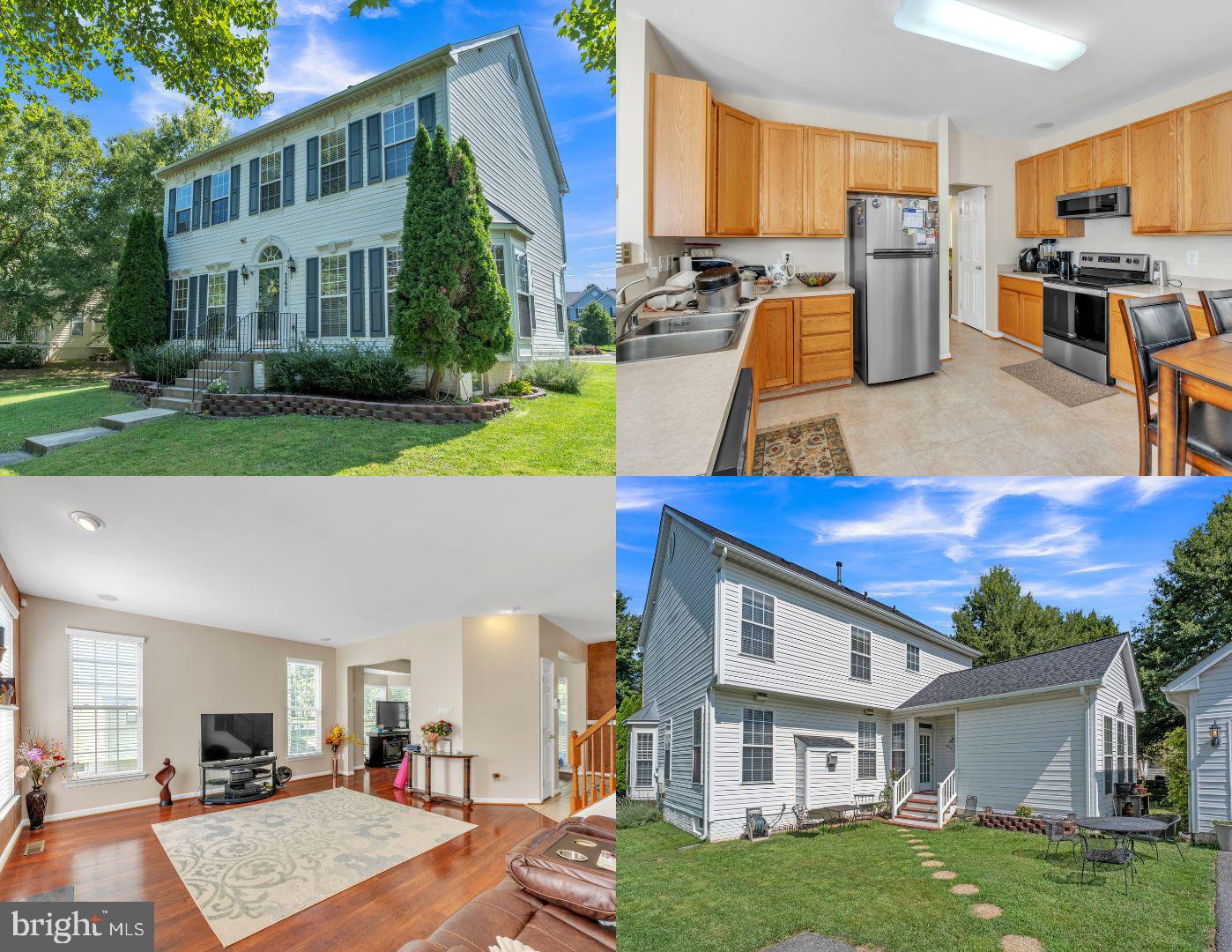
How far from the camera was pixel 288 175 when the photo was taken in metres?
2.65

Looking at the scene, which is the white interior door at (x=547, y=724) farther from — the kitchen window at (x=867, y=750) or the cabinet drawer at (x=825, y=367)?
the kitchen window at (x=867, y=750)

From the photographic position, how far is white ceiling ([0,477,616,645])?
282cm

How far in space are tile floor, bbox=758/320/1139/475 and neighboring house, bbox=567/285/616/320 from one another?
3.71 ft

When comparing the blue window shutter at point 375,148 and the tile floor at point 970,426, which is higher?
the blue window shutter at point 375,148

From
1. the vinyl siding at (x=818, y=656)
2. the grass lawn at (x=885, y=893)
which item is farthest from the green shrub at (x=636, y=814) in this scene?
the vinyl siding at (x=818, y=656)

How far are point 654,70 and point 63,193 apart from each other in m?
2.49

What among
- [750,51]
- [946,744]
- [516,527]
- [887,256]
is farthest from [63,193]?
[887,256]

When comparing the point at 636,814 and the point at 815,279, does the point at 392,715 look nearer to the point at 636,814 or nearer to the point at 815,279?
the point at 815,279

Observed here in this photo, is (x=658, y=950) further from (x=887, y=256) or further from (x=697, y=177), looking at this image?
(x=887, y=256)

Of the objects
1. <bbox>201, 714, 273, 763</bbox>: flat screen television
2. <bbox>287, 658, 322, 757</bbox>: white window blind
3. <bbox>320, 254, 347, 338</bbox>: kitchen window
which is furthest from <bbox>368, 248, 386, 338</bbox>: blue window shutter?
<bbox>287, 658, 322, 757</bbox>: white window blind

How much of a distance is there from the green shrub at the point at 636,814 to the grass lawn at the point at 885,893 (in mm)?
16

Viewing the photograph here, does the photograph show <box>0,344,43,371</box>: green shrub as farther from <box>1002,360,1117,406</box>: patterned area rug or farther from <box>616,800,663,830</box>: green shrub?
<box>1002,360,1117,406</box>: patterned area rug

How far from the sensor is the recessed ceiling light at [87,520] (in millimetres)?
3125

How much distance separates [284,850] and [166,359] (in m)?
4.08
